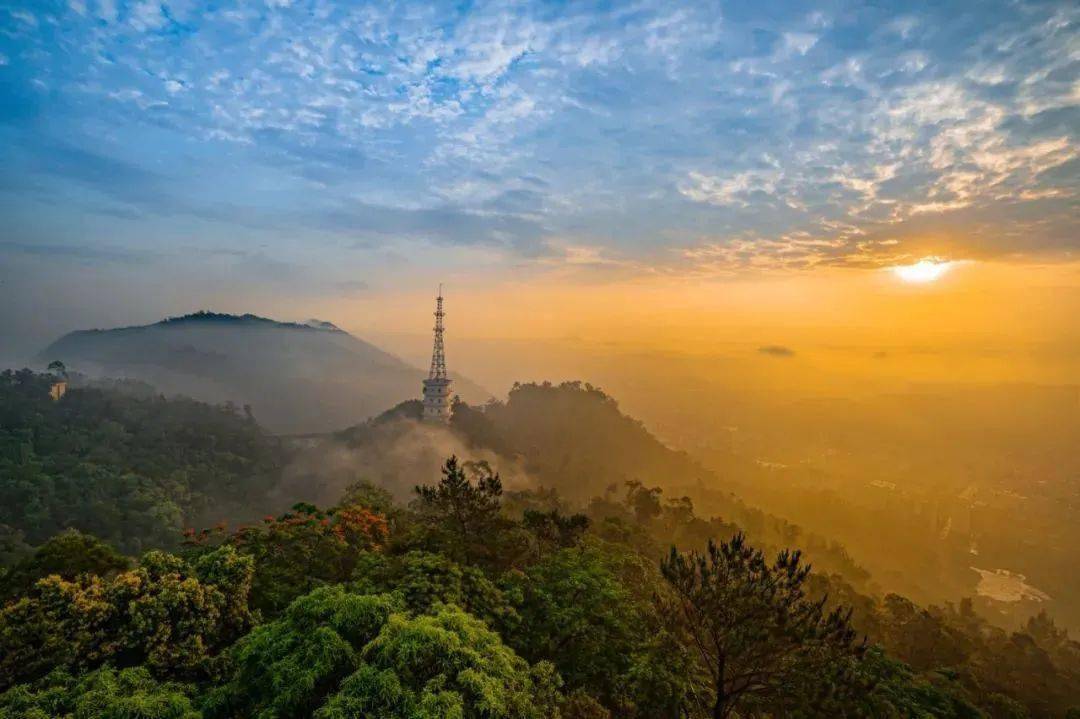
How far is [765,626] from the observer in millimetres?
13367

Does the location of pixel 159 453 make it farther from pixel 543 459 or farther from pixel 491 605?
pixel 491 605

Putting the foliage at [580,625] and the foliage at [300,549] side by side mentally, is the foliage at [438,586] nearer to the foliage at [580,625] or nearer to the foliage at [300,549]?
the foliage at [580,625]

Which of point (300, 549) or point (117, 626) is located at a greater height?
point (117, 626)

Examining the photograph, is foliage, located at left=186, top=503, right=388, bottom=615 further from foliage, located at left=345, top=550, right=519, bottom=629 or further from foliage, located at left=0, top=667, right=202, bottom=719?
foliage, located at left=0, top=667, right=202, bottom=719

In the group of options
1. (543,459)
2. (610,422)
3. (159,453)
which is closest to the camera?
(159,453)

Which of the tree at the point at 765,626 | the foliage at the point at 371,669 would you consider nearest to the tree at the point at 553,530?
the tree at the point at 765,626

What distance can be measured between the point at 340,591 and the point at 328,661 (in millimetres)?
2016

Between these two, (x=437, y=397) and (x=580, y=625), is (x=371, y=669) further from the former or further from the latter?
(x=437, y=397)

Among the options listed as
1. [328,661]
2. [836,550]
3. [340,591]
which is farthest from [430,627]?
[836,550]

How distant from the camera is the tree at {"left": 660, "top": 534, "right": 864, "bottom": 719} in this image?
1295cm

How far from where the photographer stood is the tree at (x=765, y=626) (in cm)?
1295

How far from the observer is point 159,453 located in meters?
105

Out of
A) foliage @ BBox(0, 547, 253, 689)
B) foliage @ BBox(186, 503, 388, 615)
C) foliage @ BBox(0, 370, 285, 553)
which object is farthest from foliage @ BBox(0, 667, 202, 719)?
foliage @ BBox(0, 370, 285, 553)

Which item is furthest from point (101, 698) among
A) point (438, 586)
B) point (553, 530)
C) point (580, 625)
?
point (553, 530)
